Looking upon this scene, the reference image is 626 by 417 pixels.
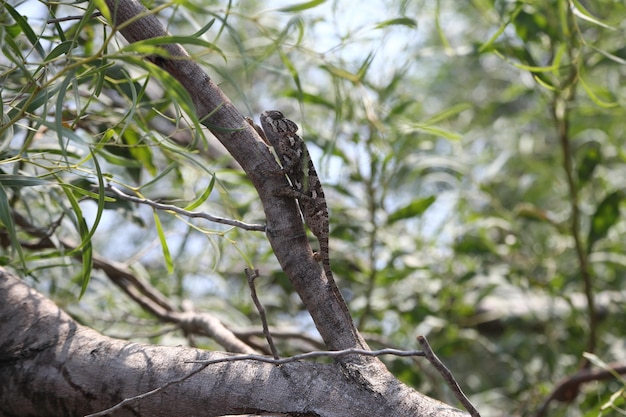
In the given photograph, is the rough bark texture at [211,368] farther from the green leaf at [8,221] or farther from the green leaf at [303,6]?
the green leaf at [8,221]

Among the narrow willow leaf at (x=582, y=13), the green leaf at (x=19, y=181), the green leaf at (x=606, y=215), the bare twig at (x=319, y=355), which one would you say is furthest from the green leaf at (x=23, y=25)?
the green leaf at (x=606, y=215)

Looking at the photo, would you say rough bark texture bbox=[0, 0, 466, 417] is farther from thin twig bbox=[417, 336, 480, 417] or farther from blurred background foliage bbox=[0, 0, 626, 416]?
blurred background foliage bbox=[0, 0, 626, 416]

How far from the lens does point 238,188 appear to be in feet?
6.54

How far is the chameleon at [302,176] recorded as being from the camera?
1.22 metres

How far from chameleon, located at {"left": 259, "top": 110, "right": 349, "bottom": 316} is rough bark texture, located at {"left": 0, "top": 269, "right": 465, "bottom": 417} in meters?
0.17

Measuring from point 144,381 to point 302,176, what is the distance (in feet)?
1.64

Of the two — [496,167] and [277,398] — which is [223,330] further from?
[496,167]

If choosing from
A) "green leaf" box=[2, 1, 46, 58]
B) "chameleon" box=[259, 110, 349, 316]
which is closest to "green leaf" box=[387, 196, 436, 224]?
"chameleon" box=[259, 110, 349, 316]

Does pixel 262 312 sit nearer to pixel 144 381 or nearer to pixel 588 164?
pixel 144 381

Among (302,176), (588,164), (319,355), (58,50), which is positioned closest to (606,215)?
(588,164)

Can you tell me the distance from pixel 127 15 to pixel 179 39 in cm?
27

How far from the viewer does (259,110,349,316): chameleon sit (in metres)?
1.22

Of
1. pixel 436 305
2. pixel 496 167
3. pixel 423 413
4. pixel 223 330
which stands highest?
pixel 496 167

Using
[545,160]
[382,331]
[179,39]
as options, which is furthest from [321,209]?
[545,160]
